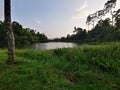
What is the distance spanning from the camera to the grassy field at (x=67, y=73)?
631 centimetres

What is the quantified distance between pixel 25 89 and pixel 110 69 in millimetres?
4132

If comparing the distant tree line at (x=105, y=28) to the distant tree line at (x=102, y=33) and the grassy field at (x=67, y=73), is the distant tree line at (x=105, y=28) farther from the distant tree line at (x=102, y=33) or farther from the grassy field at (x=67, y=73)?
the grassy field at (x=67, y=73)

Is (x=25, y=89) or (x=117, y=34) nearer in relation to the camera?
(x=25, y=89)

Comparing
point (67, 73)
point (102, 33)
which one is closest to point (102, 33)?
point (102, 33)

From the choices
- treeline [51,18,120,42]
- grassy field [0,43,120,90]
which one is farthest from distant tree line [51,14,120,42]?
grassy field [0,43,120,90]

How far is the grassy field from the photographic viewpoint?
6312mm

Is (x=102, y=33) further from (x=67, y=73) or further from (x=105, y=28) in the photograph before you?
(x=67, y=73)

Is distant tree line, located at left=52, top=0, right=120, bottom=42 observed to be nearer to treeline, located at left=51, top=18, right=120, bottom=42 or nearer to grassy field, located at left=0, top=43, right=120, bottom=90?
treeline, located at left=51, top=18, right=120, bottom=42

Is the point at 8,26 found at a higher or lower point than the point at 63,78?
higher

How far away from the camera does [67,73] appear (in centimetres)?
768

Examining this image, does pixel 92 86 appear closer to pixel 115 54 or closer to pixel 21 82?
Result: pixel 21 82

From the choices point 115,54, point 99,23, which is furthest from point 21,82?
point 99,23

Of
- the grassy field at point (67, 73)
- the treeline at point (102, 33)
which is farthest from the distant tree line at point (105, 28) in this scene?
the grassy field at point (67, 73)

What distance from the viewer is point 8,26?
8430 millimetres
